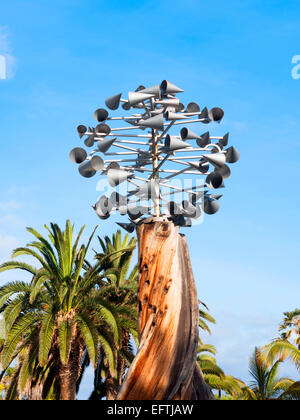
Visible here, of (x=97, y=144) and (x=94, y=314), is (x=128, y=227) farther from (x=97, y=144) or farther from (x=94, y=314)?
(x=94, y=314)

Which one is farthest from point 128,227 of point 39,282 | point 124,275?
point 124,275

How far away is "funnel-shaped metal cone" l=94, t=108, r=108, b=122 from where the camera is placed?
12.4 m

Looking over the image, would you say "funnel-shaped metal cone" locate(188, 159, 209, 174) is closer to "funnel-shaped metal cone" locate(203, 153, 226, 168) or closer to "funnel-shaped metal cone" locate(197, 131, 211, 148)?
"funnel-shaped metal cone" locate(197, 131, 211, 148)

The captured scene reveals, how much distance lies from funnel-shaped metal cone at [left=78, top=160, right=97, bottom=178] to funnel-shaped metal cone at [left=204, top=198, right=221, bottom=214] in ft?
8.37

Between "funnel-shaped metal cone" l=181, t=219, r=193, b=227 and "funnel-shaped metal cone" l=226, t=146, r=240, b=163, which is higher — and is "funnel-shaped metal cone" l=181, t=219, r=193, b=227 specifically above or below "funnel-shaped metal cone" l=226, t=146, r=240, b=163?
below

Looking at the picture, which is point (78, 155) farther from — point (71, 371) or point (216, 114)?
point (71, 371)

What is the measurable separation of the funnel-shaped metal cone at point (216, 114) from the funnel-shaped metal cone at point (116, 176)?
256 centimetres

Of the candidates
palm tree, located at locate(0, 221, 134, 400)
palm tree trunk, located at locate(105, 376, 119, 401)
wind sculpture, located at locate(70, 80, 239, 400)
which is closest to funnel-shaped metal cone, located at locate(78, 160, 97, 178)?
wind sculpture, located at locate(70, 80, 239, 400)

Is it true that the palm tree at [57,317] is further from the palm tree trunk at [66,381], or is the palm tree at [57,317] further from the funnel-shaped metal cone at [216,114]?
the funnel-shaped metal cone at [216,114]

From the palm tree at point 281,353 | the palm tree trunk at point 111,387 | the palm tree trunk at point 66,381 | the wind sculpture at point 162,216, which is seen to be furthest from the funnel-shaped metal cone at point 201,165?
the palm tree trunk at point 111,387

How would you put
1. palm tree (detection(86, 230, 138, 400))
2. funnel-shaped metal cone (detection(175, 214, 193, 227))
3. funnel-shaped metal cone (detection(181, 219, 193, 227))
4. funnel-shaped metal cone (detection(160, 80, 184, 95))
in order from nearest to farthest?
funnel-shaped metal cone (detection(160, 80, 184, 95)) < funnel-shaped metal cone (detection(175, 214, 193, 227)) < funnel-shaped metal cone (detection(181, 219, 193, 227)) < palm tree (detection(86, 230, 138, 400))

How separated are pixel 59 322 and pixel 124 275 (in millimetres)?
4581

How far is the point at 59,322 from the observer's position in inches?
775

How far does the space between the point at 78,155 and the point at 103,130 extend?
0.79m
